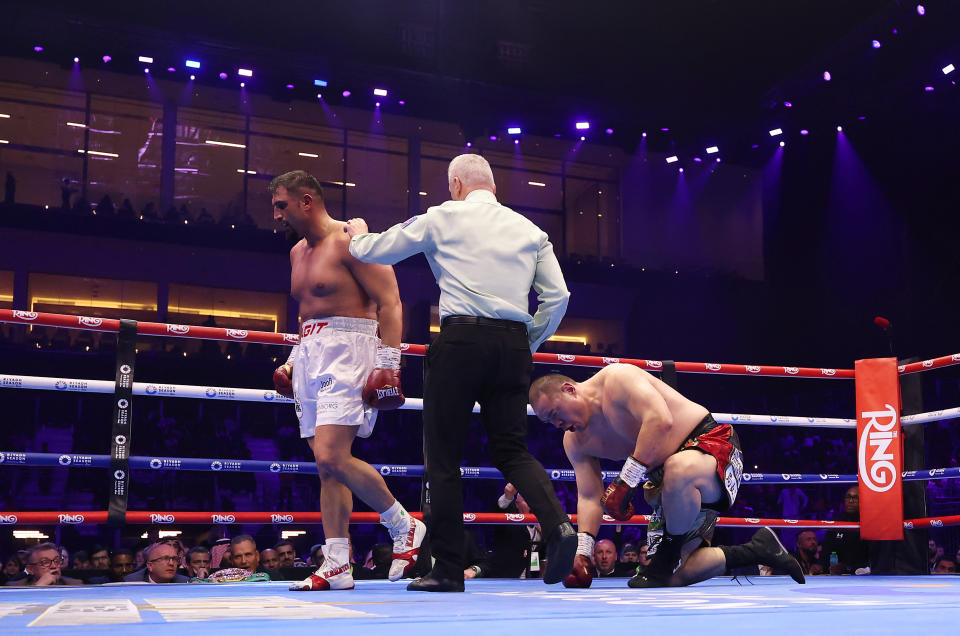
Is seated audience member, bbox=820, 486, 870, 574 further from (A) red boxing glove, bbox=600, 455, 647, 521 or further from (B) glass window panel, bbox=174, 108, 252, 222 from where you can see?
(B) glass window panel, bbox=174, 108, 252, 222

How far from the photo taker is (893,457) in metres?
3.99

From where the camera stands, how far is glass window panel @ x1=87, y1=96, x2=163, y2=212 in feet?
53.4

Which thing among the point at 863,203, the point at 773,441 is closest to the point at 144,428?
the point at 773,441

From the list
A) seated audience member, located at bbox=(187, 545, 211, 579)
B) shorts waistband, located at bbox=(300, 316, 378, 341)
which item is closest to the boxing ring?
shorts waistband, located at bbox=(300, 316, 378, 341)

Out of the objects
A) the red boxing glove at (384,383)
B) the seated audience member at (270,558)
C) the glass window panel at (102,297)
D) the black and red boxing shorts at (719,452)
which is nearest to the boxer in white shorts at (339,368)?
the red boxing glove at (384,383)

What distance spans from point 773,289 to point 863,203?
251 cm

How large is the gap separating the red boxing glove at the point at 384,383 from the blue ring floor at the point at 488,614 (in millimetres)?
650

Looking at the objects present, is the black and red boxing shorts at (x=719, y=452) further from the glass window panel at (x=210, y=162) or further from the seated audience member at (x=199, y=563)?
the glass window panel at (x=210, y=162)

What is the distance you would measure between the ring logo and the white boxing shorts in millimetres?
2341

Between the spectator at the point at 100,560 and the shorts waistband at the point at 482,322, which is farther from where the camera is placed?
the spectator at the point at 100,560

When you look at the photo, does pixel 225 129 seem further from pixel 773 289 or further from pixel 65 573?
pixel 65 573

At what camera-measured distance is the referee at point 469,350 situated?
2.45 metres

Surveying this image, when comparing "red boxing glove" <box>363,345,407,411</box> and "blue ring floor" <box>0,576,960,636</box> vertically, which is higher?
"red boxing glove" <box>363,345,407,411</box>

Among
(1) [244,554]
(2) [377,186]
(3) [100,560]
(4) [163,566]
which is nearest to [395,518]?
(4) [163,566]
